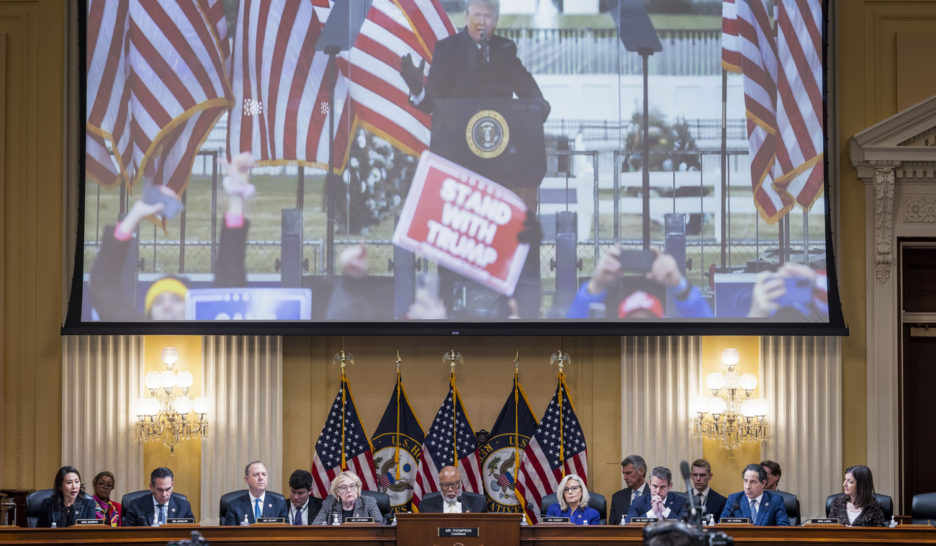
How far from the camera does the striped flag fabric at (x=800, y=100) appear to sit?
36.4 ft

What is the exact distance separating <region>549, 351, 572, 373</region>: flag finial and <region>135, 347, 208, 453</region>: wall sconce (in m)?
3.09

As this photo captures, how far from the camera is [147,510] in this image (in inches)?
378

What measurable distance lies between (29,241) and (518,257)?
4.42m

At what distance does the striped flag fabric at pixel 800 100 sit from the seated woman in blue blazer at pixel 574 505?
11.5ft

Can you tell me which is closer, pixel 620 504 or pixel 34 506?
pixel 34 506

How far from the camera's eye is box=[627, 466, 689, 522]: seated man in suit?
31.0 feet

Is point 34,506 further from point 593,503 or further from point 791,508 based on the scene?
point 791,508

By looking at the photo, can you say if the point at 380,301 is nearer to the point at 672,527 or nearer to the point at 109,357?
the point at 109,357

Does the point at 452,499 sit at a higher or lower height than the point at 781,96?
lower

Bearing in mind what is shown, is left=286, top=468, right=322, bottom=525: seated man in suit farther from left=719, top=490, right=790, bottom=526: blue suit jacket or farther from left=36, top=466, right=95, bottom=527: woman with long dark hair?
left=719, top=490, right=790, bottom=526: blue suit jacket

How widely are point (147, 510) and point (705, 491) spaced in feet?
14.6

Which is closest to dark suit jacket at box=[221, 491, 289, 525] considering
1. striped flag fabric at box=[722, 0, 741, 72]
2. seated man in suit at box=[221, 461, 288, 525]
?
seated man in suit at box=[221, 461, 288, 525]

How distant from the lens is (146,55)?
36.5 feet

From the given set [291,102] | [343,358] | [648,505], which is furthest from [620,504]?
[291,102]
